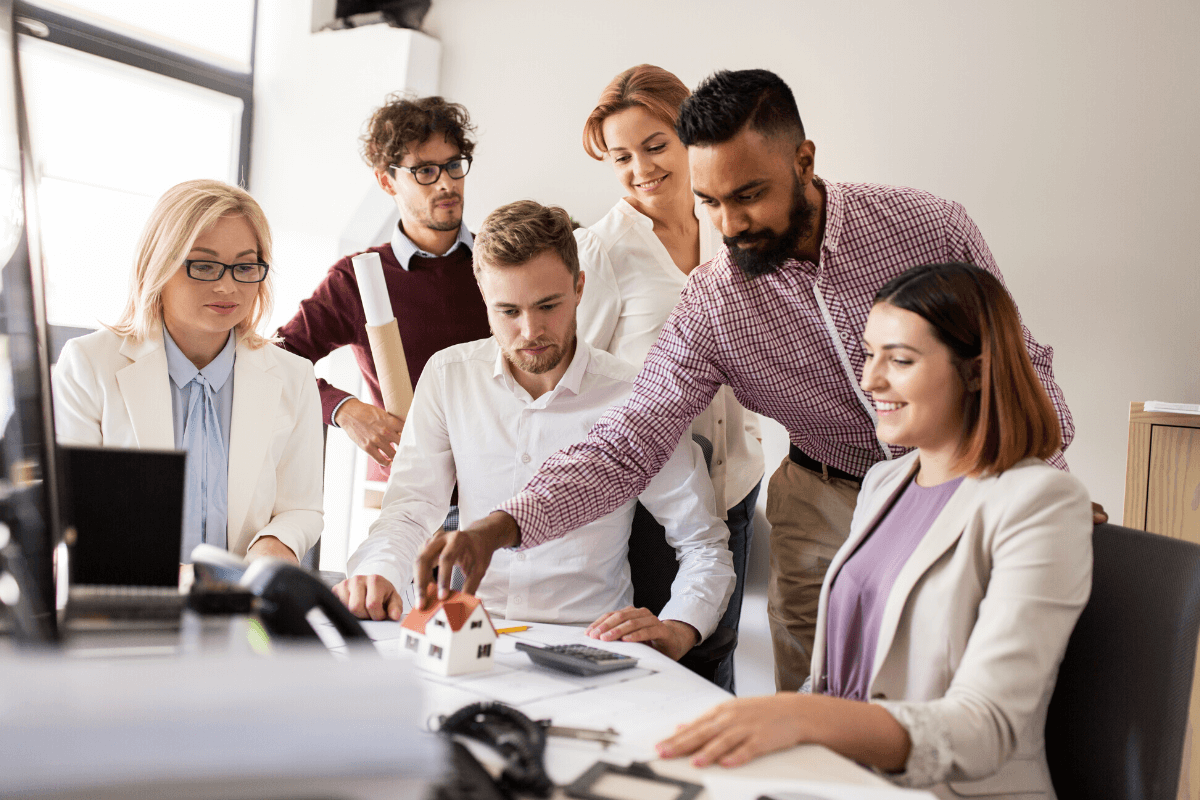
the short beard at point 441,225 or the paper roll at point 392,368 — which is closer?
the paper roll at point 392,368

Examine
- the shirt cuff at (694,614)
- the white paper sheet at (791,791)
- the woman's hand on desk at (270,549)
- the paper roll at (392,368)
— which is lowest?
the shirt cuff at (694,614)

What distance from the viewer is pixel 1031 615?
1162mm

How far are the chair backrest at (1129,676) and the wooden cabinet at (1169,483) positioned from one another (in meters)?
1.06

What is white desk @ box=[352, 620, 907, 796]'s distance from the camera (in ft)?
3.05

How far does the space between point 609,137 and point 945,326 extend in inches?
55.6

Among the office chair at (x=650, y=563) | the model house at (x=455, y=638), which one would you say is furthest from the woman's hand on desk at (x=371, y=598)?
the office chair at (x=650, y=563)

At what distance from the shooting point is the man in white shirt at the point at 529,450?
194cm

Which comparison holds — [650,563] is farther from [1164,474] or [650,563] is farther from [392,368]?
[1164,474]

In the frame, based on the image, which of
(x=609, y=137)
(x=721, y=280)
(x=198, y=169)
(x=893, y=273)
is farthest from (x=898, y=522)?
(x=198, y=169)

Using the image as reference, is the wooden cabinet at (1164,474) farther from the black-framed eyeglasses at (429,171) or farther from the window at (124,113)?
the window at (124,113)

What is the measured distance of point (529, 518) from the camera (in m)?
1.71

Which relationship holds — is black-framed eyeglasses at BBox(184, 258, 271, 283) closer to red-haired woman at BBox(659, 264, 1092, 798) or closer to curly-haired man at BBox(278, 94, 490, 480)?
curly-haired man at BBox(278, 94, 490, 480)

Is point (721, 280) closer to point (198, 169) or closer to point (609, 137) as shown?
point (609, 137)

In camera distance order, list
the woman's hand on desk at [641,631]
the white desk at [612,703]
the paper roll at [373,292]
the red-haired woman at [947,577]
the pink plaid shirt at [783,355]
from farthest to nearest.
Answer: the paper roll at [373,292], the pink plaid shirt at [783,355], the woman's hand on desk at [641,631], the red-haired woman at [947,577], the white desk at [612,703]
